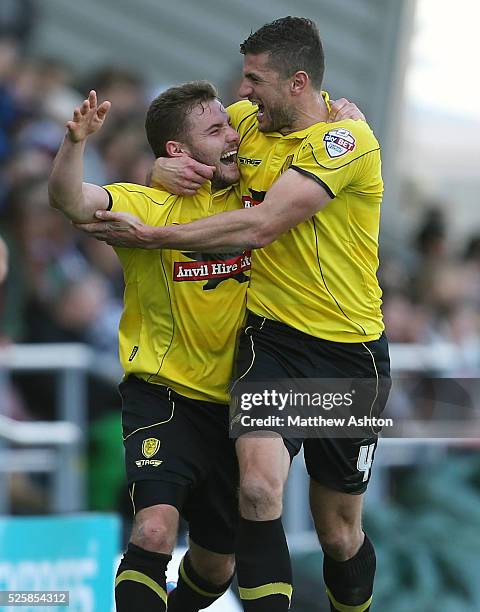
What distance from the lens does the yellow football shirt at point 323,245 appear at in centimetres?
504

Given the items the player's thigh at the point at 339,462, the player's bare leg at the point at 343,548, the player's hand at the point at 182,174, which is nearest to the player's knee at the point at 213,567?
the player's bare leg at the point at 343,548

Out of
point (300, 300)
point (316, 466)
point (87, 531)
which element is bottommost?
point (87, 531)

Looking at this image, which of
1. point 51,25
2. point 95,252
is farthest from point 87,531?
point 51,25

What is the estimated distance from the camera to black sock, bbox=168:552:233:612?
5477 mm

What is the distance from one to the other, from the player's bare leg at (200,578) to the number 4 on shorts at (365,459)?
646mm

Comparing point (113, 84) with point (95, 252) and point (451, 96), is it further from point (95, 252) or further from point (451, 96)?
point (451, 96)

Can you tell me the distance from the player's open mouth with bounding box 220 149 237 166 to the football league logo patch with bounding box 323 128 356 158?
0.39 metres

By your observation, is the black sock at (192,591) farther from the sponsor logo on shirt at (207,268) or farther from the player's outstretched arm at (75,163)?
the player's outstretched arm at (75,163)

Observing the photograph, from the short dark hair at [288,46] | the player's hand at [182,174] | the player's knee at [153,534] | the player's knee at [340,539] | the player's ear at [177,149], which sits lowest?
the player's knee at [340,539]

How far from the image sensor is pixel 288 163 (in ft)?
16.7

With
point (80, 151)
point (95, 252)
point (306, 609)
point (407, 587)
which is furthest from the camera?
point (95, 252)

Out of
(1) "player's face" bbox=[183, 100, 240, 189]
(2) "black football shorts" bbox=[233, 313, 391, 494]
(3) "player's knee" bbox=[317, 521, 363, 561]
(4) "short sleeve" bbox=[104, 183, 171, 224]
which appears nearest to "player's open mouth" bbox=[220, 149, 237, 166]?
(1) "player's face" bbox=[183, 100, 240, 189]

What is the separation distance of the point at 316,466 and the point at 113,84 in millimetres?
5068

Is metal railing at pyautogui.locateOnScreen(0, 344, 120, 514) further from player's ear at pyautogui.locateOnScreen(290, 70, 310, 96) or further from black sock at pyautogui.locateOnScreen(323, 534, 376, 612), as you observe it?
player's ear at pyautogui.locateOnScreen(290, 70, 310, 96)
